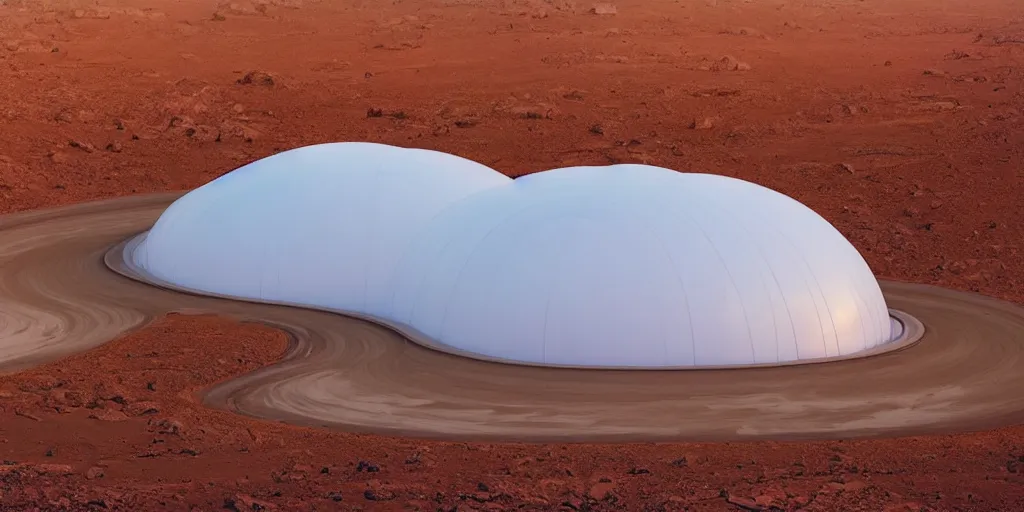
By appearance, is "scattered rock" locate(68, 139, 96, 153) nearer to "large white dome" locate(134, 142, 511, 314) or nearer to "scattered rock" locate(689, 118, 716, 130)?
"large white dome" locate(134, 142, 511, 314)

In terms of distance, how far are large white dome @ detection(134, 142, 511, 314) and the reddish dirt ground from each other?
2.16 m

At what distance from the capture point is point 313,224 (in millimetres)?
26547

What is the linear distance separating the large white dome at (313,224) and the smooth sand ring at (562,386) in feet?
2.55

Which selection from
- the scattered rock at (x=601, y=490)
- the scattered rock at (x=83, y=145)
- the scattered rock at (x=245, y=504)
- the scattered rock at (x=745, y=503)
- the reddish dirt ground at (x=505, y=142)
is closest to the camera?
the scattered rock at (x=245, y=504)

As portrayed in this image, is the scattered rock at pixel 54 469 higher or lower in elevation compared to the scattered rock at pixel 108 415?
lower

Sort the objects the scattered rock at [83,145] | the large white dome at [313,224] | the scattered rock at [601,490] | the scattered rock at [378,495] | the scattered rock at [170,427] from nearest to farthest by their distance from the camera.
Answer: the scattered rock at [378,495] → the scattered rock at [601,490] → the scattered rock at [170,427] → the large white dome at [313,224] → the scattered rock at [83,145]

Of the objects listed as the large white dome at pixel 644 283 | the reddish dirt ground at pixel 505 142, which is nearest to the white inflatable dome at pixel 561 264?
the large white dome at pixel 644 283

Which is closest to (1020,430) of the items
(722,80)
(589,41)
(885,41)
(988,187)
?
(988,187)

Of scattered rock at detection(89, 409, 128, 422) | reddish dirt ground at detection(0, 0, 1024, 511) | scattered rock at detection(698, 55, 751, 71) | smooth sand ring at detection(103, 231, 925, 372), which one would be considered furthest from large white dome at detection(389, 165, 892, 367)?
scattered rock at detection(698, 55, 751, 71)

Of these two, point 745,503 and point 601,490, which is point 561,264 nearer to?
point 601,490

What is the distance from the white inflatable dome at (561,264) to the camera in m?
21.8

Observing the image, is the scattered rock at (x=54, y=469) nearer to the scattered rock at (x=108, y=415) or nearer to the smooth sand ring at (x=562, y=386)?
the scattered rock at (x=108, y=415)

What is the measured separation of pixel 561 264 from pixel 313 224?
21.4 feet

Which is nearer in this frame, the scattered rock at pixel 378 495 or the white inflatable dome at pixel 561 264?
the scattered rock at pixel 378 495
